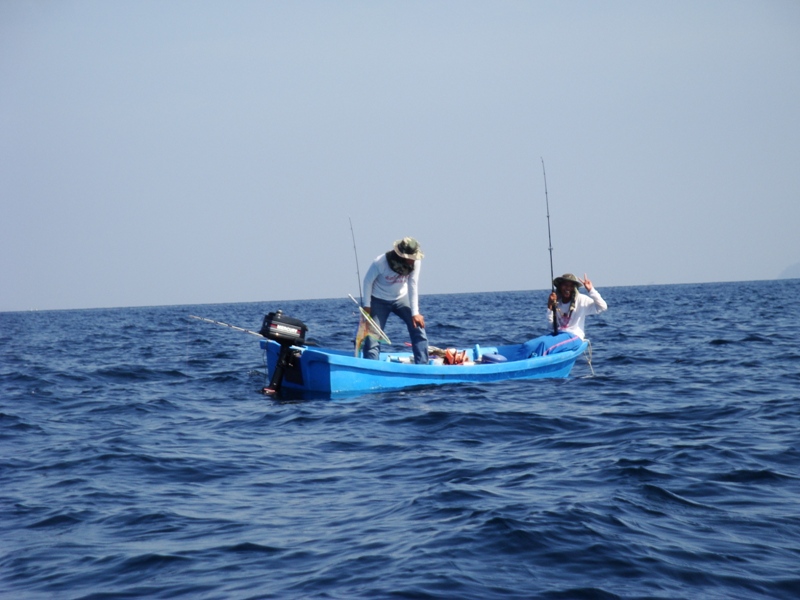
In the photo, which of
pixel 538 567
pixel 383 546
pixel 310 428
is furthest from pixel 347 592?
pixel 310 428

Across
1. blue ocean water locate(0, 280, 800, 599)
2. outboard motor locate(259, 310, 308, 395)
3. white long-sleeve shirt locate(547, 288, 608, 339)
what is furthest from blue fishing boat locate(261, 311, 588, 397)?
blue ocean water locate(0, 280, 800, 599)

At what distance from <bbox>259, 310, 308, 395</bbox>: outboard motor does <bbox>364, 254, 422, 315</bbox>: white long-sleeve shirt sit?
1018mm

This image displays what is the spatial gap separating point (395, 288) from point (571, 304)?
306cm

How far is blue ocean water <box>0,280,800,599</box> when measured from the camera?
14.9 feet

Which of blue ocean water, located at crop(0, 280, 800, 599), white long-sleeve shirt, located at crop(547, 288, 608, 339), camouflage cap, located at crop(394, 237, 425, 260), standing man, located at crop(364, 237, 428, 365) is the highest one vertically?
camouflage cap, located at crop(394, 237, 425, 260)

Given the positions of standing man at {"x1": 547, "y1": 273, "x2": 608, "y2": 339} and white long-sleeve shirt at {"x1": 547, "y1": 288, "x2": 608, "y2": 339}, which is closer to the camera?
standing man at {"x1": 547, "y1": 273, "x2": 608, "y2": 339}

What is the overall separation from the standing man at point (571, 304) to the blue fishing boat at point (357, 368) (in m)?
0.26

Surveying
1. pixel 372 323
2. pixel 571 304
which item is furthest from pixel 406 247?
pixel 571 304

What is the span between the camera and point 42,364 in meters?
18.9

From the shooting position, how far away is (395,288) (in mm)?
11555

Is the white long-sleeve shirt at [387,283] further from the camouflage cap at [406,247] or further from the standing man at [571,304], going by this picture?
the standing man at [571,304]

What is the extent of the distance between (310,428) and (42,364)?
39.8 feet

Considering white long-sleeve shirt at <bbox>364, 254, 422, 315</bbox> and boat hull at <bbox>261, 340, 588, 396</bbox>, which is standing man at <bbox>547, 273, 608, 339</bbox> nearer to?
boat hull at <bbox>261, 340, 588, 396</bbox>

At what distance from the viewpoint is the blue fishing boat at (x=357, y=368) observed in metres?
11.1
